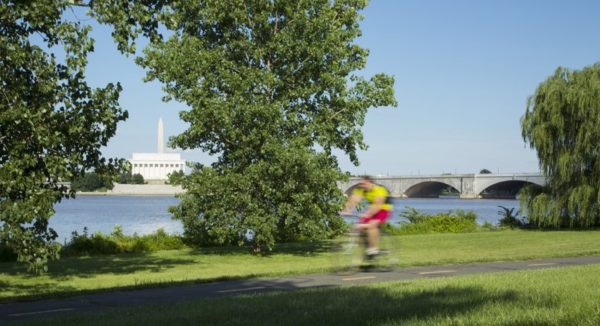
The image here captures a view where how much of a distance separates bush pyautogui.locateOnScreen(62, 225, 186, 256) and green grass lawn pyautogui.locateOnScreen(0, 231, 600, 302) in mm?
1617

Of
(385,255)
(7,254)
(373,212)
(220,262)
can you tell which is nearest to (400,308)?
(373,212)

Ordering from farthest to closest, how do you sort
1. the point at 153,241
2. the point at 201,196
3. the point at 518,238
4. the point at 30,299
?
the point at 518,238 < the point at 153,241 < the point at 201,196 < the point at 30,299

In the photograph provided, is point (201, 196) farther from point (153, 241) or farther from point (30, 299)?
point (30, 299)

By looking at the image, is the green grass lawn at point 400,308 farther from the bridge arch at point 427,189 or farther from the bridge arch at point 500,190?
the bridge arch at point 427,189

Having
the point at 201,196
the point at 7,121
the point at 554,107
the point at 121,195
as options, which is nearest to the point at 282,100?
the point at 201,196

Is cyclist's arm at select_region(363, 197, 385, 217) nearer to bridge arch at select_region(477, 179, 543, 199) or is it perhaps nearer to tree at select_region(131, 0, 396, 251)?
tree at select_region(131, 0, 396, 251)

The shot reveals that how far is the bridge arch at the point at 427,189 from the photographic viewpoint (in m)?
113

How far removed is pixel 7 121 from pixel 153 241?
13.1 metres

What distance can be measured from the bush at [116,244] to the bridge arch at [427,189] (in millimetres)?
86326

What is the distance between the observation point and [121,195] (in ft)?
493

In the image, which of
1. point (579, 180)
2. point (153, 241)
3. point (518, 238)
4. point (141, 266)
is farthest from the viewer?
point (579, 180)

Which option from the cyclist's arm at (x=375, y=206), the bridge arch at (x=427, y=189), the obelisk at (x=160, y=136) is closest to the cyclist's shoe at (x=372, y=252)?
the cyclist's arm at (x=375, y=206)

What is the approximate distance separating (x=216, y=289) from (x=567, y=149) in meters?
27.0

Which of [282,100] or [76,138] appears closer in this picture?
[76,138]
